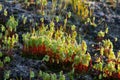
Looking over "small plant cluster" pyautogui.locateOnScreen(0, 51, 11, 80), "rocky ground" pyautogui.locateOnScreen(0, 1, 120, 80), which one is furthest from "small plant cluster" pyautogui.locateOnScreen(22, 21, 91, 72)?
"small plant cluster" pyautogui.locateOnScreen(0, 51, 11, 80)

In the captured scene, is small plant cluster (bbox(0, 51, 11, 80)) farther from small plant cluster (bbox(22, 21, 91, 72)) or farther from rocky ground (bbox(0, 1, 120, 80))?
small plant cluster (bbox(22, 21, 91, 72))

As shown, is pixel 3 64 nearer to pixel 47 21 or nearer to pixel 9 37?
pixel 9 37

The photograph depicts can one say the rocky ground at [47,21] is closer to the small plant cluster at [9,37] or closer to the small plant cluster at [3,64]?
the small plant cluster at [3,64]

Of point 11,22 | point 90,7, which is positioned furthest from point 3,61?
point 90,7

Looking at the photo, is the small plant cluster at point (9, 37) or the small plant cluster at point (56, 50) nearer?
the small plant cluster at point (56, 50)

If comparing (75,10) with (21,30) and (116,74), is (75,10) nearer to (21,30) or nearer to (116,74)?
(21,30)

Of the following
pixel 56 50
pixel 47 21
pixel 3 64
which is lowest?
pixel 3 64

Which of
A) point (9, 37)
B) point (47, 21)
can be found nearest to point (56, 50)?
point (9, 37)

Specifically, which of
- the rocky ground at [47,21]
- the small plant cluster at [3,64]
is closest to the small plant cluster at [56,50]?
the rocky ground at [47,21]
